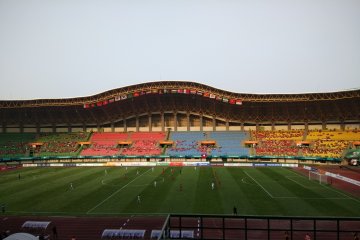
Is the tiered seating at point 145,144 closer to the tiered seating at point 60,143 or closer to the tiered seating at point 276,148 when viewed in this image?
the tiered seating at point 60,143

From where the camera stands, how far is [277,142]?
8138cm

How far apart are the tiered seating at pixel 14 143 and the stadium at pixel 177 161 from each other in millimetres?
341

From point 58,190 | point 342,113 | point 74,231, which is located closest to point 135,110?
point 58,190

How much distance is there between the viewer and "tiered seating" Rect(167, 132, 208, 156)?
262 ft

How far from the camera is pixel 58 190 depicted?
42.8 metres

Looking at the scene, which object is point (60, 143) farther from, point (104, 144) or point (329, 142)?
point (329, 142)

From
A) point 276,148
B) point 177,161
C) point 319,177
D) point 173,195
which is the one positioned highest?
point 276,148

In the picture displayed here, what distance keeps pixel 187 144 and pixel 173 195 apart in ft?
153

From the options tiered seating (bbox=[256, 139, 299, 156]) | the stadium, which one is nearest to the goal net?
the stadium

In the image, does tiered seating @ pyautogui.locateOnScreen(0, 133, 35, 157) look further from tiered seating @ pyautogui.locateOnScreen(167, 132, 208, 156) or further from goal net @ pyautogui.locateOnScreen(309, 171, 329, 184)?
goal net @ pyautogui.locateOnScreen(309, 171, 329, 184)

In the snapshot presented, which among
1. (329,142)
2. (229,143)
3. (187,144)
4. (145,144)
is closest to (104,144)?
(145,144)

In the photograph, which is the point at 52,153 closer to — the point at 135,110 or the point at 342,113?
the point at 135,110

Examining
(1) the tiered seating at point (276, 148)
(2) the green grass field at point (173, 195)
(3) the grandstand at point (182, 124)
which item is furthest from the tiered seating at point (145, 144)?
(1) the tiered seating at point (276, 148)

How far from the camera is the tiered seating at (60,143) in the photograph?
83.6 meters
